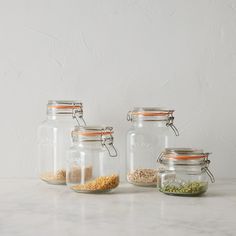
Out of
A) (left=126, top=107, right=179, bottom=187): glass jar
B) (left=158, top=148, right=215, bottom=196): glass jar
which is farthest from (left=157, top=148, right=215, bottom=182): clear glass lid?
(left=126, top=107, right=179, bottom=187): glass jar

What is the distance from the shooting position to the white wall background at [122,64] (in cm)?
179

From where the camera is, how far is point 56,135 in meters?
1.75

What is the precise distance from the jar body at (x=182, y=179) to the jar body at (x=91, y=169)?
0.14 m

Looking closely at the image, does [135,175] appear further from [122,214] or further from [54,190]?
[122,214]

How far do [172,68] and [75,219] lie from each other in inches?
28.4

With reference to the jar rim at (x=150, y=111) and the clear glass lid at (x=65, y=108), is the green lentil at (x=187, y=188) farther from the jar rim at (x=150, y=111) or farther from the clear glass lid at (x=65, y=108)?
the clear glass lid at (x=65, y=108)

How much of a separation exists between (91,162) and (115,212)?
0.92 feet

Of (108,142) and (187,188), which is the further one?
(108,142)

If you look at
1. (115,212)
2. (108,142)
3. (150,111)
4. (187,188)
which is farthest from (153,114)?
(115,212)

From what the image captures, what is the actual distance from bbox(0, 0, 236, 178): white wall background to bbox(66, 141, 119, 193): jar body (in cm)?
22

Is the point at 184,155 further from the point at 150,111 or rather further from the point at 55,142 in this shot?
the point at 55,142

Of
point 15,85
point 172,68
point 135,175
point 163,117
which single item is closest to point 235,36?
point 172,68

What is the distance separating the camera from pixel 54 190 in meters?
1.62

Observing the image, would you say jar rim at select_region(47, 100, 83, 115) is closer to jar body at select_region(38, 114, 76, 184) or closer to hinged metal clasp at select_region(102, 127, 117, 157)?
jar body at select_region(38, 114, 76, 184)
